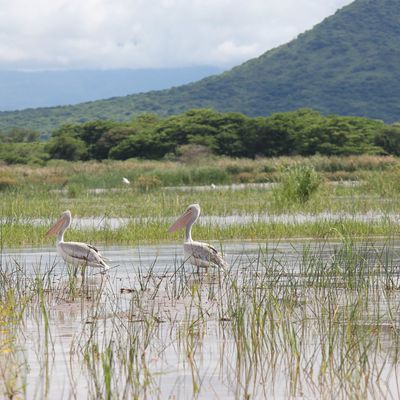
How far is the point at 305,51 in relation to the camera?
14475 centimetres

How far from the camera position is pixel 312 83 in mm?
136250

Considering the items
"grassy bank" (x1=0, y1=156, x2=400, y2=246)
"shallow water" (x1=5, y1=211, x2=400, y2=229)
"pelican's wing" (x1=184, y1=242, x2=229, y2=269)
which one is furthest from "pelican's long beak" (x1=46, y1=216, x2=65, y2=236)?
"shallow water" (x1=5, y1=211, x2=400, y2=229)

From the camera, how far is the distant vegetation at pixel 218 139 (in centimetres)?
6342

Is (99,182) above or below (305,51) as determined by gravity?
below

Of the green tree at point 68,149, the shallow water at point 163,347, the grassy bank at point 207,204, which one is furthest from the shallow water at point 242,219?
the green tree at point 68,149

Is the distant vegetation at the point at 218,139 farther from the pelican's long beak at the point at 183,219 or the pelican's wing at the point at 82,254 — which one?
the pelican's wing at the point at 82,254

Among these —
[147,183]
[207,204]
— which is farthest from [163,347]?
[147,183]

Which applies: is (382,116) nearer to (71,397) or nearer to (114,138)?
(114,138)

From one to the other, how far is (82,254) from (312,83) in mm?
125410

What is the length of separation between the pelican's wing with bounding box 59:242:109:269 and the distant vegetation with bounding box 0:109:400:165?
48.1 m

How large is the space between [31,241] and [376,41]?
12891 centimetres

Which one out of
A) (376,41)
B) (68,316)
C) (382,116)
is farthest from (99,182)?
(376,41)

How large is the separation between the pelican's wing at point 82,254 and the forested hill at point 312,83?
118 meters

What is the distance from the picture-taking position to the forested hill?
13212 cm
